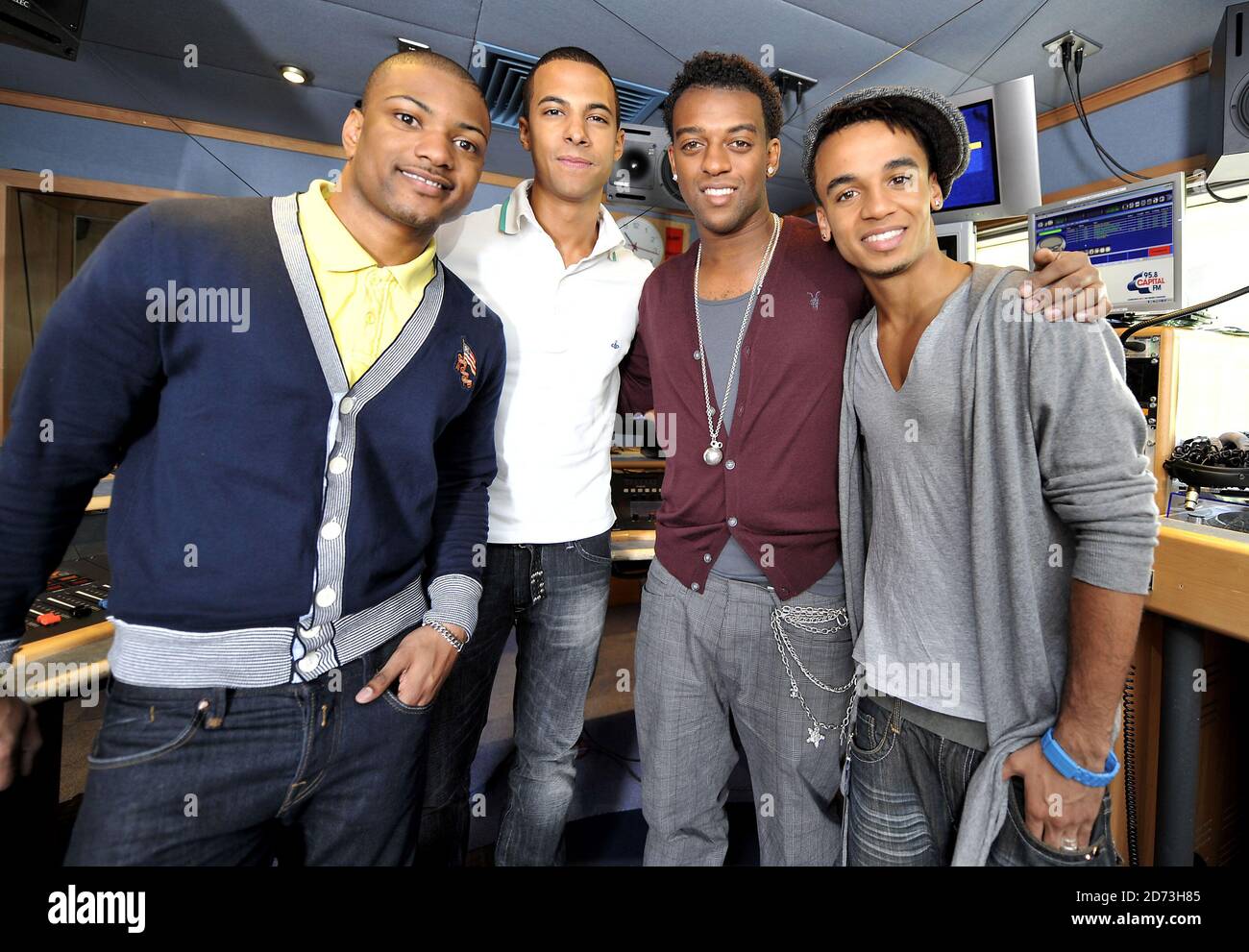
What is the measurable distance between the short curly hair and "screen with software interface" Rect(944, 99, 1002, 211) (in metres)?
1.41

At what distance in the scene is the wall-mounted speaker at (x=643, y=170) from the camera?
264 centimetres

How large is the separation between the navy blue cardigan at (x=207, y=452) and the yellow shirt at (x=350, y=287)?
0.03 m

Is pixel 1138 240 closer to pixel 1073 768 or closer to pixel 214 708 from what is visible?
pixel 1073 768

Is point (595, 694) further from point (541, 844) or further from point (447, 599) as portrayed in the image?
point (447, 599)

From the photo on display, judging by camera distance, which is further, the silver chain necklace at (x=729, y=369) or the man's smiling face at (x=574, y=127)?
the man's smiling face at (x=574, y=127)

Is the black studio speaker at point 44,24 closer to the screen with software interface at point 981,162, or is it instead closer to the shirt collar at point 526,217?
the shirt collar at point 526,217

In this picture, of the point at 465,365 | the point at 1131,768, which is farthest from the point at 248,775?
the point at 1131,768

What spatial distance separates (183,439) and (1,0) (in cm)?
182

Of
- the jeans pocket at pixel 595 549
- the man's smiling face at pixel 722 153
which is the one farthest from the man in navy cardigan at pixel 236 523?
the man's smiling face at pixel 722 153

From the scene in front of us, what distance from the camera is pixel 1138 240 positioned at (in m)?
1.88

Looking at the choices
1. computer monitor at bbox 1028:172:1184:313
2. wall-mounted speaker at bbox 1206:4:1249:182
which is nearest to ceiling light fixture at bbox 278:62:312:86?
computer monitor at bbox 1028:172:1184:313

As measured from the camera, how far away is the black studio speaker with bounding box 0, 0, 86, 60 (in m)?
1.67

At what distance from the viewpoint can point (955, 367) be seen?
93 centimetres

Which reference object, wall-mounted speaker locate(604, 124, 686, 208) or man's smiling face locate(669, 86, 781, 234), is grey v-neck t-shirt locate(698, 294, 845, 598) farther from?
wall-mounted speaker locate(604, 124, 686, 208)
